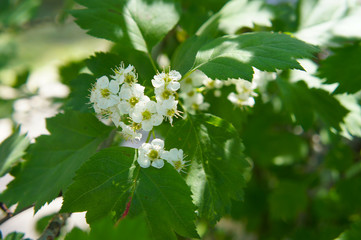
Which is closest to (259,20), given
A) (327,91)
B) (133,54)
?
(327,91)

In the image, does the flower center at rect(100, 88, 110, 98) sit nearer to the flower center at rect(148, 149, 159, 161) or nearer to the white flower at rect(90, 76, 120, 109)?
the white flower at rect(90, 76, 120, 109)

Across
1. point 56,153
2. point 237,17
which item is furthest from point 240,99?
point 56,153

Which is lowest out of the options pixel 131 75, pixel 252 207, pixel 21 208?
pixel 252 207

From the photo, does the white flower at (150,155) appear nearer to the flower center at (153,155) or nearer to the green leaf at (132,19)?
the flower center at (153,155)

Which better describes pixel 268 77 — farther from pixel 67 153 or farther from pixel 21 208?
pixel 21 208

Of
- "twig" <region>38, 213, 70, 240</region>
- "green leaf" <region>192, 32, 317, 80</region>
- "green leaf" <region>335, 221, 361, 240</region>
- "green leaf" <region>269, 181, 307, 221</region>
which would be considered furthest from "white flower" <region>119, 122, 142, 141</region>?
"green leaf" <region>269, 181, 307, 221</region>

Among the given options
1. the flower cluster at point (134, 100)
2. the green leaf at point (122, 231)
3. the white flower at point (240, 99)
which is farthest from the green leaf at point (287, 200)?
the green leaf at point (122, 231)
